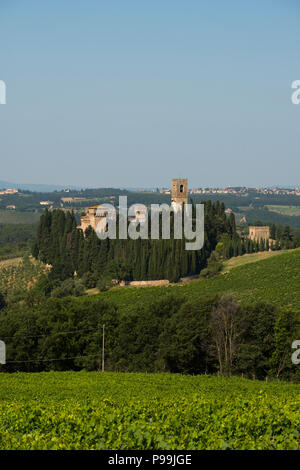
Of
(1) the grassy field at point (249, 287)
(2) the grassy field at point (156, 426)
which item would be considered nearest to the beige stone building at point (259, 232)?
(1) the grassy field at point (249, 287)

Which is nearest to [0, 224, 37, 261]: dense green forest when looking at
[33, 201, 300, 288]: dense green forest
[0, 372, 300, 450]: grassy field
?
[33, 201, 300, 288]: dense green forest

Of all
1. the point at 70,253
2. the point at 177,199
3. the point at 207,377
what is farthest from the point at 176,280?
the point at 207,377

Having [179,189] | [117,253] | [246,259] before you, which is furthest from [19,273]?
[246,259]

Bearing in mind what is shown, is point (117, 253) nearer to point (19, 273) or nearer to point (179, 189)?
point (19, 273)

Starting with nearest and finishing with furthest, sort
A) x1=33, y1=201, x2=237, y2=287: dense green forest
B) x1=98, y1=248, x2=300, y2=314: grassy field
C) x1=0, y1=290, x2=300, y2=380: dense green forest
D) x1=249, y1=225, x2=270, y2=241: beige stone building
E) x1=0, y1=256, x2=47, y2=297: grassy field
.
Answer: x1=0, y1=290, x2=300, y2=380: dense green forest < x1=98, y1=248, x2=300, y2=314: grassy field < x1=33, y1=201, x2=237, y2=287: dense green forest < x1=0, y1=256, x2=47, y2=297: grassy field < x1=249, y1=225, x2=270, y2=241: beige stone building

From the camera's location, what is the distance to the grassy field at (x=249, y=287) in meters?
47.1

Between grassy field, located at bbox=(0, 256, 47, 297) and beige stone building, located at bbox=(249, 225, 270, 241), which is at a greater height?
beige stone building, located at bbox=(249, 225, 270, 241)

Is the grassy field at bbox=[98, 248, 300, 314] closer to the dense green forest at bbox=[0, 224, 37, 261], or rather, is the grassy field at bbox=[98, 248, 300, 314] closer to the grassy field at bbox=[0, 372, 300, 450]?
the grassy field at bbox=[0, 372, 300, 450]

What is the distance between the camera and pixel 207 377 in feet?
100

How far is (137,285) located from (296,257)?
55.9 feet

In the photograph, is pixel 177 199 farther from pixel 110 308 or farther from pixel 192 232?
pixel 110 308

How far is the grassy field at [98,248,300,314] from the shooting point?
1853 inches

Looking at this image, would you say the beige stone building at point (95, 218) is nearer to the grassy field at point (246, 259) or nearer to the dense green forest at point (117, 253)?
the dense green forest at point (117, 253)
